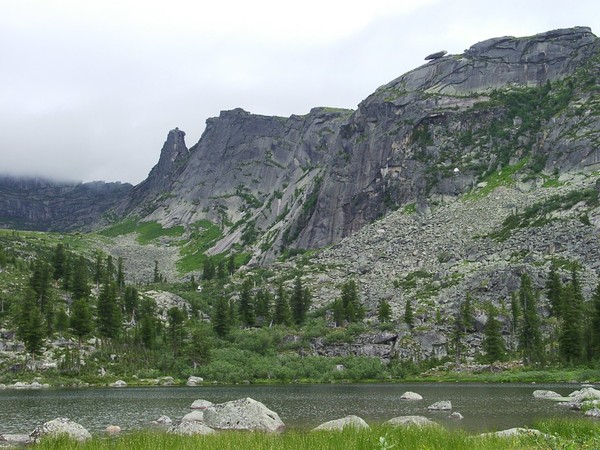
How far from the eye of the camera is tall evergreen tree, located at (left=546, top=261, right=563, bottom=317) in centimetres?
12200

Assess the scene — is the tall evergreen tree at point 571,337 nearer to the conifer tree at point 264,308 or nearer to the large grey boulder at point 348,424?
the conifer tree at point 264,308

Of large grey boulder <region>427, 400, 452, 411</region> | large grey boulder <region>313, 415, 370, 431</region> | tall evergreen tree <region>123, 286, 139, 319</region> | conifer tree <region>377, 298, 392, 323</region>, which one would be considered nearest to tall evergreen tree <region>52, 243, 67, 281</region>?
tall evergreen tree <region>123, 286, 139, 319</region>

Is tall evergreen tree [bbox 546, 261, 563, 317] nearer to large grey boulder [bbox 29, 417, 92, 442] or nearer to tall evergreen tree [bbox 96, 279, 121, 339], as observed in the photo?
tall evergreen tree [bbox 96, 279, 121, 339]

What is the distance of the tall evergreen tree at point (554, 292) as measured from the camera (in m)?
122

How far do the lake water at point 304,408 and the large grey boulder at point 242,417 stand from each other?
227 cm

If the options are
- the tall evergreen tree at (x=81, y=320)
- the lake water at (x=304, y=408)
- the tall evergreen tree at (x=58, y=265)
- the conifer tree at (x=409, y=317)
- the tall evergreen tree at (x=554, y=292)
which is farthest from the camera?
the tall evergreen tree at (x=58, y=265)

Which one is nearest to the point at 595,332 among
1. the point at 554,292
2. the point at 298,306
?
the point at 554,292

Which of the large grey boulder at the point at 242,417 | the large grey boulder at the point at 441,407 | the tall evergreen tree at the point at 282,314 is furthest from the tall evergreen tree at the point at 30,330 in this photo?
the large grey boulder at the point at 441,407

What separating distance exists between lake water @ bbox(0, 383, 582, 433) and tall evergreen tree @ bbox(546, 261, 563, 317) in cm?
4432

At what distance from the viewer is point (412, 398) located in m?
71.4

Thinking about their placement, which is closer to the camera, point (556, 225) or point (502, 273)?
point (502, 273)

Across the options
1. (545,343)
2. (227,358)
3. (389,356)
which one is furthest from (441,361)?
(227,358)

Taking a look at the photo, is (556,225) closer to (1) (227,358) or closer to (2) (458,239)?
(2) (458,239)

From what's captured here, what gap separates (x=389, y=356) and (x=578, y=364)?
40269 millimetres
